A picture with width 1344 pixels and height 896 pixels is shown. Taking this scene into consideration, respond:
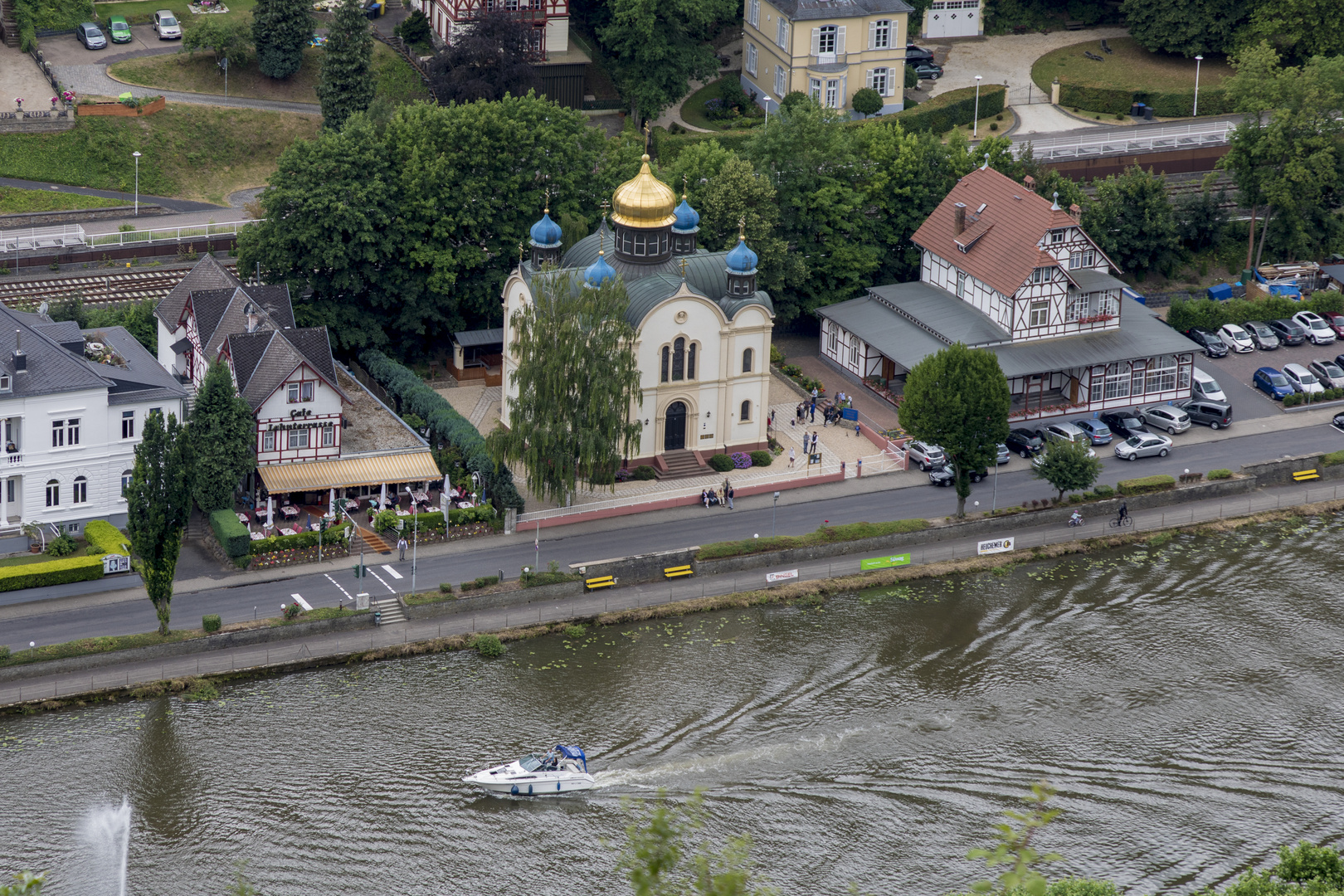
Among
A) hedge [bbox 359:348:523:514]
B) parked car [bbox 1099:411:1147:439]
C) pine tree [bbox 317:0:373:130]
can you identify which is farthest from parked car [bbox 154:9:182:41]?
parked car [bbox 1099:411:1147:439]

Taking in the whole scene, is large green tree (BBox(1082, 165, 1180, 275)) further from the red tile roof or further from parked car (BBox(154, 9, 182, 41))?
parked car (BBox(154, 9, 182, 41))

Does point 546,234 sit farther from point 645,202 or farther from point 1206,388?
point 1206,388

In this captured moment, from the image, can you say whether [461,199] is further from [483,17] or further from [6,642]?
[6,642]

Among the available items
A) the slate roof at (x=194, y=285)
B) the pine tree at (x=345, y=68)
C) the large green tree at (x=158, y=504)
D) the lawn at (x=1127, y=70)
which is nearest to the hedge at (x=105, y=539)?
the large green tree at (x=158, y=504)

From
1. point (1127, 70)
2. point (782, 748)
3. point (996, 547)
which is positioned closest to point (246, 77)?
point (1127, 70)

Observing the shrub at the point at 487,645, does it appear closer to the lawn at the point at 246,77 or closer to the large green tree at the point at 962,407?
the large green tree at the point at 962,407
